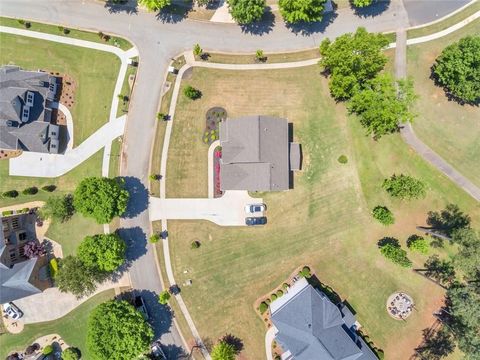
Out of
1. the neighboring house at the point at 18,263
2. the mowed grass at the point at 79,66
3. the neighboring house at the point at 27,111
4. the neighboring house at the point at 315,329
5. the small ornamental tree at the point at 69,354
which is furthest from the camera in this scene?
the mowed grass at the point at 79,66

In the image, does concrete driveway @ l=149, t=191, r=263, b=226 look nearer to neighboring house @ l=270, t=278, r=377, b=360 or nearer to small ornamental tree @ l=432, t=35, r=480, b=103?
neighboring house @ l=270, t=278, r=377, b=360

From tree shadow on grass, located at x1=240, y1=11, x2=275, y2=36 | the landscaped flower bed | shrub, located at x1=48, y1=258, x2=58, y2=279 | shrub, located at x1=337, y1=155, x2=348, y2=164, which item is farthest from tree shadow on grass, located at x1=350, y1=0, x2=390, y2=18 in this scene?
shrub, located at x1=48, y1=258, x2=58, y2=279

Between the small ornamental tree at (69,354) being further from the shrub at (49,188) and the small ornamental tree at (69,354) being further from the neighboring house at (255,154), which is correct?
the neighboring house at (255,154)

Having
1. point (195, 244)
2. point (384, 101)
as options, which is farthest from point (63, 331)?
point (384, 101)

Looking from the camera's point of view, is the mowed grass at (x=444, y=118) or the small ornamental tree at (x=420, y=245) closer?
the small ornamental tree at (x=420, y=245)

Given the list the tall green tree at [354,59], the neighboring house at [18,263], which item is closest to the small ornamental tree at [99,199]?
the neighboring house at [18,263]

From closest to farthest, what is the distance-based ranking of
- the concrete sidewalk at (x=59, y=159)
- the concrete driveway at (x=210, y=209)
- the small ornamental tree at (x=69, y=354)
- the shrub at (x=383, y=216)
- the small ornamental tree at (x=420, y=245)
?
the small ornamental tree at (x=420, y=245) < the shrub at (x=383, y=216) < the small ornamental tree at (x=69, y=354) < the concrete driveway at (x=210, y=209) < the concrete sidewalk at (x=59, y=159)

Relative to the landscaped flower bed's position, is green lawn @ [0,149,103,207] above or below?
below
